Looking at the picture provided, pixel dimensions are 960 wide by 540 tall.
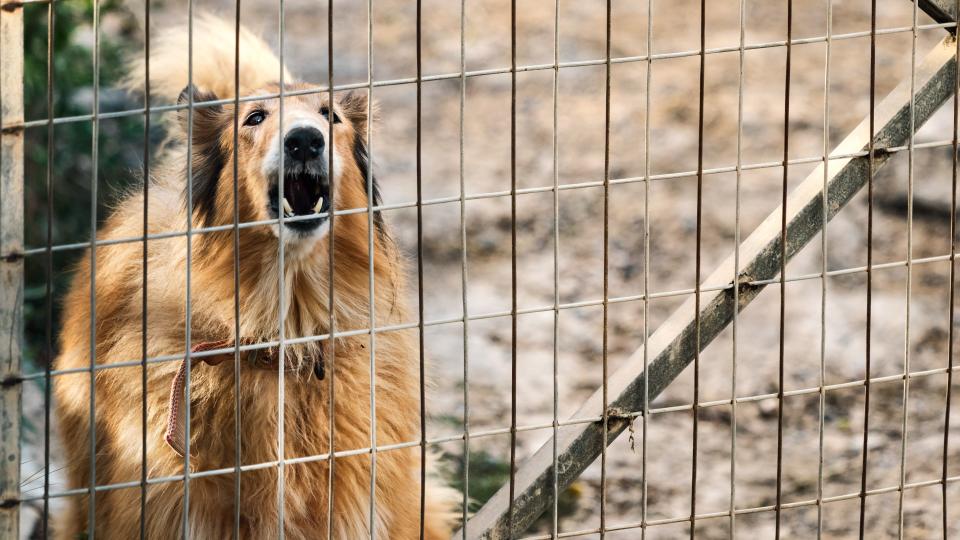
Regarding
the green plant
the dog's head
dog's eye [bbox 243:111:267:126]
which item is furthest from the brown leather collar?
the green plant

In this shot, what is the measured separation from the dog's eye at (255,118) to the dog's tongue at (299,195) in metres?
0.28

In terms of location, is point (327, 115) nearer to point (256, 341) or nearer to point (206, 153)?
point (206, 153)

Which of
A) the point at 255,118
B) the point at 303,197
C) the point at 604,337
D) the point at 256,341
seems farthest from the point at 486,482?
the point at 604,337

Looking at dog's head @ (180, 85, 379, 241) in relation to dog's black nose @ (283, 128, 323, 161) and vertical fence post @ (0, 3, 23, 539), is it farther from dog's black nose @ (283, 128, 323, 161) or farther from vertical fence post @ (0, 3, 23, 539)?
vertical fence post @ (0, 3, 23, 539)

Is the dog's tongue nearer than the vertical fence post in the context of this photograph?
No

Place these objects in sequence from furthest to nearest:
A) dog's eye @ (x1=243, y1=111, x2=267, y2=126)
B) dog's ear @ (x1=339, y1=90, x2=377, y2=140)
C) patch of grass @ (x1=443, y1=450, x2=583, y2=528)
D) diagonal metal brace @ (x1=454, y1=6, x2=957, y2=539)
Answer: patch of grass @ (x1=443, y1=450, x2=583, y2=528)
dog's ear @ (x1=339, y1=90, x2=377, y2=140)
dog's eye @ (x1=243, y1=111, x2=267, y2=126)
diagonal metal brace @ (x1=454, y1=6, x2=957, y2=539)

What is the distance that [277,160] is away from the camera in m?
3.66

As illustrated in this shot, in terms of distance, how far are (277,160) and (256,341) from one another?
56cm

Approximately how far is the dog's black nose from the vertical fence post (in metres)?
1.01

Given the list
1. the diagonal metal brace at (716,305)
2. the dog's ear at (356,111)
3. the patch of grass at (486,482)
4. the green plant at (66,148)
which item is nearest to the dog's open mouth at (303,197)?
the dog's ear at (356,111)

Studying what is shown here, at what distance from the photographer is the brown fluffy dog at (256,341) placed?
3.56 m

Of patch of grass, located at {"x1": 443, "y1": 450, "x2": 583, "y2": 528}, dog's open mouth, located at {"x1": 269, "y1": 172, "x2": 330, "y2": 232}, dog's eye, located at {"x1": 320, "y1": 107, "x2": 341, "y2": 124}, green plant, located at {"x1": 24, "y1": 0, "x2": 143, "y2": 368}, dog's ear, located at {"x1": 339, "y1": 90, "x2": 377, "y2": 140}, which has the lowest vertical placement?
patch of grass, located at {"x1": 443, "y1": 450, "x2": 583, "y2": 528}

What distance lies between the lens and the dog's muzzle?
355 cm

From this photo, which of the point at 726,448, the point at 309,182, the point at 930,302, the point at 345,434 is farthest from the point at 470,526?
the point at 930,302
